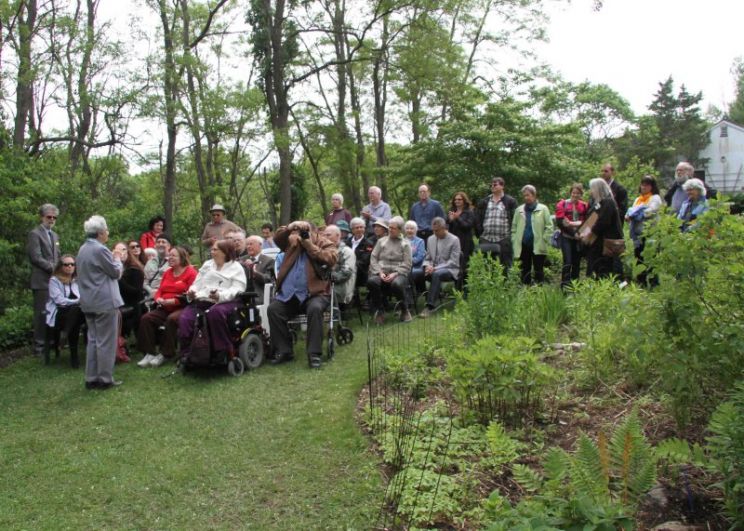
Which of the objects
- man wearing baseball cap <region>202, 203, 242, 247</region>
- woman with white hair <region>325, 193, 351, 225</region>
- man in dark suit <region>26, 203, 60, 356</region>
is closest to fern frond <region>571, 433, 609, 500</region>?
man wearing baseball cap <region>202, 203, 242, 247</region>

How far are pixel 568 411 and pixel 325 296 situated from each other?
329cm

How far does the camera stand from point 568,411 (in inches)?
Answer: 156

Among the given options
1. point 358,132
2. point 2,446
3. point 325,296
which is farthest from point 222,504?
point 358,132

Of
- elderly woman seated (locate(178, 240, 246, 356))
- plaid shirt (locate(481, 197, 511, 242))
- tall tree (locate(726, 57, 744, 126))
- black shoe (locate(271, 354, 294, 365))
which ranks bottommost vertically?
black shoe (locate(271, 354, 294, 365))

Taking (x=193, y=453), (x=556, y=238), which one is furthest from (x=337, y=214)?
(x=193, y=453)

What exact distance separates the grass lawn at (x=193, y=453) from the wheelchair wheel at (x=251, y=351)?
6.4 inches

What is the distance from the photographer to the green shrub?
27.5 feet

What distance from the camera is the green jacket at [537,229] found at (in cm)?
837

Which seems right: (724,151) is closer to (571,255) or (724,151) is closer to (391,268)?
(571,255)

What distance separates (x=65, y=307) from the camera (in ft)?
23.5

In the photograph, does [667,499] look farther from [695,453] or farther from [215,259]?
[215,259]

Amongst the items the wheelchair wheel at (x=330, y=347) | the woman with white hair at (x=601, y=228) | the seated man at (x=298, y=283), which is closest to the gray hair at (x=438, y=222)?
the woman with white hair at (x=601, y=228)

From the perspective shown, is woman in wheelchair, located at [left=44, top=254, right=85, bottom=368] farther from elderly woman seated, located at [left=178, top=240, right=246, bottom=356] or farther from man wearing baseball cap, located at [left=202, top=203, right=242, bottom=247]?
man wearing baseball cap, located at [left=202, top=203, right=242, bottom=247]

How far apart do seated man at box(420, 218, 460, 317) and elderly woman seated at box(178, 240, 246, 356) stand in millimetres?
2882
